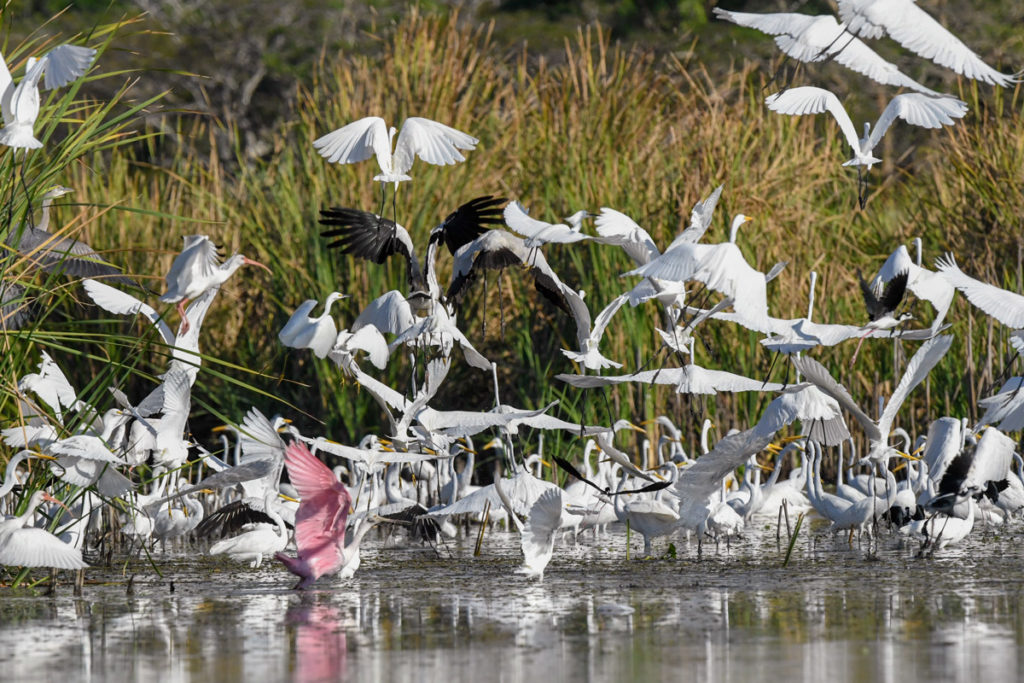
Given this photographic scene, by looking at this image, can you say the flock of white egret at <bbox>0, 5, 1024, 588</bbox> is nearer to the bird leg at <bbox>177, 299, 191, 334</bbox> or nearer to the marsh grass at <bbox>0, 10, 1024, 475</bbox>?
the bird leg at <bbox>177, 299, 191, 334</bbox>

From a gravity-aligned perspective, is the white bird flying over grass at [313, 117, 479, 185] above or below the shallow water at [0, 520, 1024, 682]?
above

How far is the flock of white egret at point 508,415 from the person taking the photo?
7.49 metres

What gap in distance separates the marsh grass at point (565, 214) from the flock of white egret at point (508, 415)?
135 cm

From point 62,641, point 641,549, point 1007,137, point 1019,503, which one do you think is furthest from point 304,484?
point 1007,137

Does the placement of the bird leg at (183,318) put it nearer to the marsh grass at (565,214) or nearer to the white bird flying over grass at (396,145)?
the white bird flying over grass at (396,145)

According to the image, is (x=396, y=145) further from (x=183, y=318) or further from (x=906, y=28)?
(x=906, y=28)

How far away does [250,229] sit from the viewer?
523 inches

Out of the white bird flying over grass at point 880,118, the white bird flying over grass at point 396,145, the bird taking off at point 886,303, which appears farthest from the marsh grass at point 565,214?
the bird taking off at point 886,303

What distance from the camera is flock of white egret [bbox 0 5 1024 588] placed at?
7.49 m

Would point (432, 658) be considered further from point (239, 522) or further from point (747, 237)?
point (747, 237)

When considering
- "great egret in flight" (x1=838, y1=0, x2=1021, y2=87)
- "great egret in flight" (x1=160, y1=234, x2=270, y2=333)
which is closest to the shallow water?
"great egret in flight" (x1=160, y1=234, x2=270, y2=333)

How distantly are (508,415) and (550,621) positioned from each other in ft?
7.22

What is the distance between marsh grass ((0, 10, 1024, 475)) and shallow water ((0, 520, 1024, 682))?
322 centimetres

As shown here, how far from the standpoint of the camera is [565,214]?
41.2 feet
